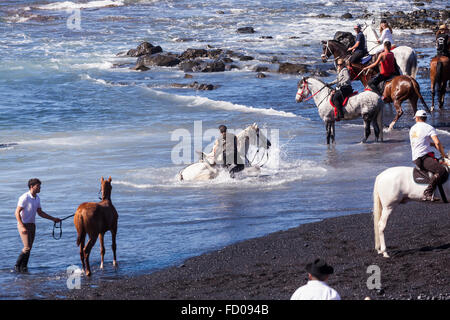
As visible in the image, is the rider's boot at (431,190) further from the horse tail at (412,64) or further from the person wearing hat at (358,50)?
the horse tail at (412,64)

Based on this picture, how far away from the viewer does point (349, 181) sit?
17.9m

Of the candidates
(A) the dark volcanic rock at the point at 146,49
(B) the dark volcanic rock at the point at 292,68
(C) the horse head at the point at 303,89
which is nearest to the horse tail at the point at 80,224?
(C) the horse head at the point at 303,89

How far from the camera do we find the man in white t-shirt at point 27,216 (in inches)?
490

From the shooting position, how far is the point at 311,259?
12016 millimetres

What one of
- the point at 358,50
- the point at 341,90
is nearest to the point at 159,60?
the point at 358,50

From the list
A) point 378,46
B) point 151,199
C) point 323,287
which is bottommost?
point 151,199

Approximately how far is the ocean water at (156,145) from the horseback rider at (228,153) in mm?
390

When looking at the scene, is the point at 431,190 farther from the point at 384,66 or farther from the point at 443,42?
the point at 443,42

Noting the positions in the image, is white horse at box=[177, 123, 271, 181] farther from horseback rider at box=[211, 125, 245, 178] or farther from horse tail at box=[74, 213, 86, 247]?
horse tail at box=[74, 213, 86, 247]

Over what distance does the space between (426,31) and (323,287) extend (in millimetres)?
48605

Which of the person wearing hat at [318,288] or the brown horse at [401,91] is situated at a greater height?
the brown horse at [401,91]
